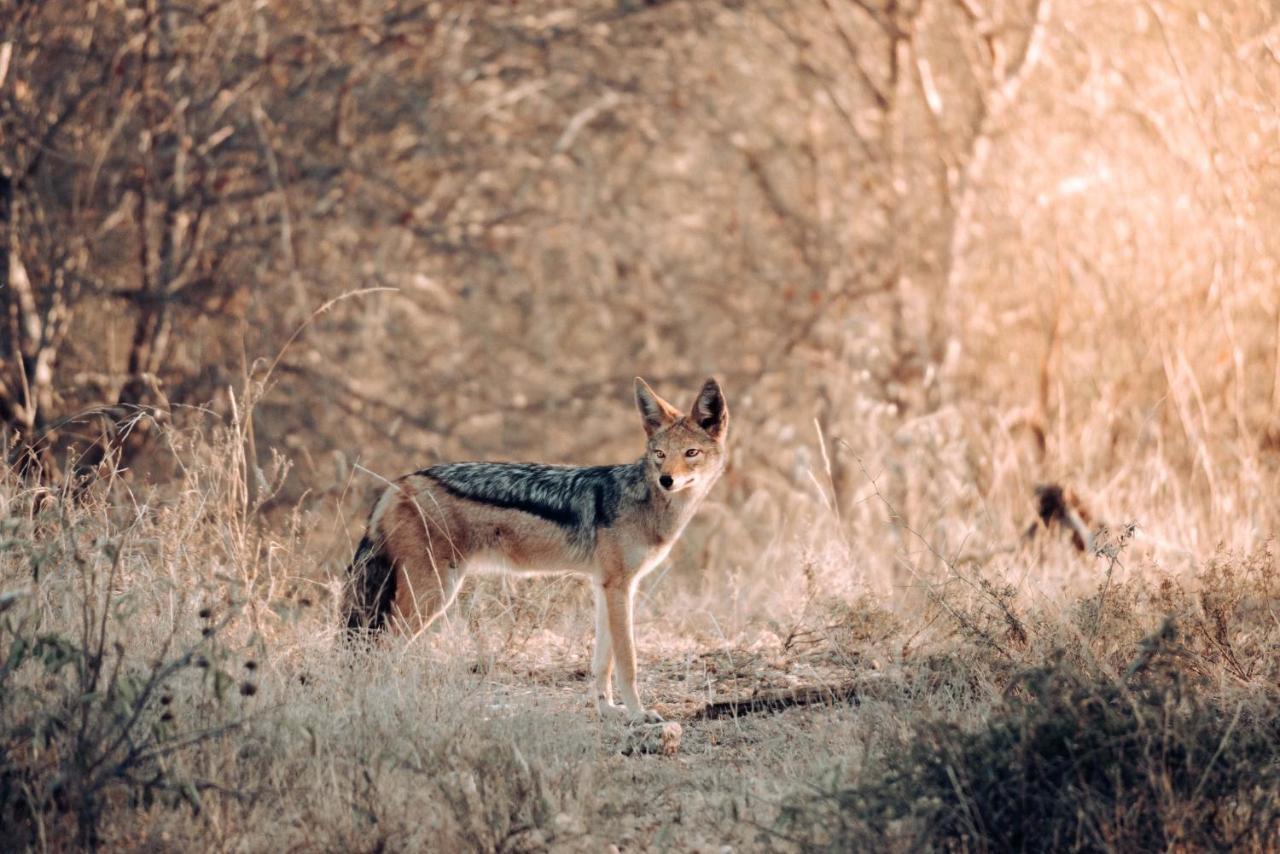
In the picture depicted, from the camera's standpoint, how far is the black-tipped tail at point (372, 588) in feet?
20.1

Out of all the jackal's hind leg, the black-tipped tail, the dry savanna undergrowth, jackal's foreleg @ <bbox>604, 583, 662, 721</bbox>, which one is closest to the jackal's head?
jackal's foreleg @ <bbox>604, 583, 662, 721</bbox>

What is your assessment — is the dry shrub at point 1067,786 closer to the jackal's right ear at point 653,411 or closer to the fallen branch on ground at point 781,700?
the fallen branch on ground at point 781,700

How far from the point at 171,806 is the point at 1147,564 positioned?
15.6 feet

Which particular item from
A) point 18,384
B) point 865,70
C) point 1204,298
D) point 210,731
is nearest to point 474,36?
point 865,70

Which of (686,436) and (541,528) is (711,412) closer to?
(686,436)

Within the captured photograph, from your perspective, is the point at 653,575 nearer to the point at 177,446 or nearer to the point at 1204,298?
the point at 177,446

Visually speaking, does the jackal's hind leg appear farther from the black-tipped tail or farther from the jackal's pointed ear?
the jackal's pointed ear

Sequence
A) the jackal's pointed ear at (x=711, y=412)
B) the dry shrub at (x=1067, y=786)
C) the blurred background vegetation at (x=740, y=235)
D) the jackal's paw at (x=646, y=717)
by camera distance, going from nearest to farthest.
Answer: the dry shrub at (x=1067, y=786) < the jackal's paw at (x=646, y=717) < the jackal's pointed ear at (x=711, y=412) < the blurred background vegetation at (x=740, y=235)

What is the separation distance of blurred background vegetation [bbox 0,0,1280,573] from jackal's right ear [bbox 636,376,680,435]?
18.3 feet

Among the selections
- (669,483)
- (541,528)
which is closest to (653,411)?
(669,483)

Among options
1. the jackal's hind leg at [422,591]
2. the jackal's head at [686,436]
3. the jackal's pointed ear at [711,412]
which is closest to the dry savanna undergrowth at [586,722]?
the jackal's hind leg at [422,591]

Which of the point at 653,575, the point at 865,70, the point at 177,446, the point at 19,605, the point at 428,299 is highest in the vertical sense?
the point at 865,70

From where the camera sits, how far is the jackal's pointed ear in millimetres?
6195

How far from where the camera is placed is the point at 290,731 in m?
4.49
